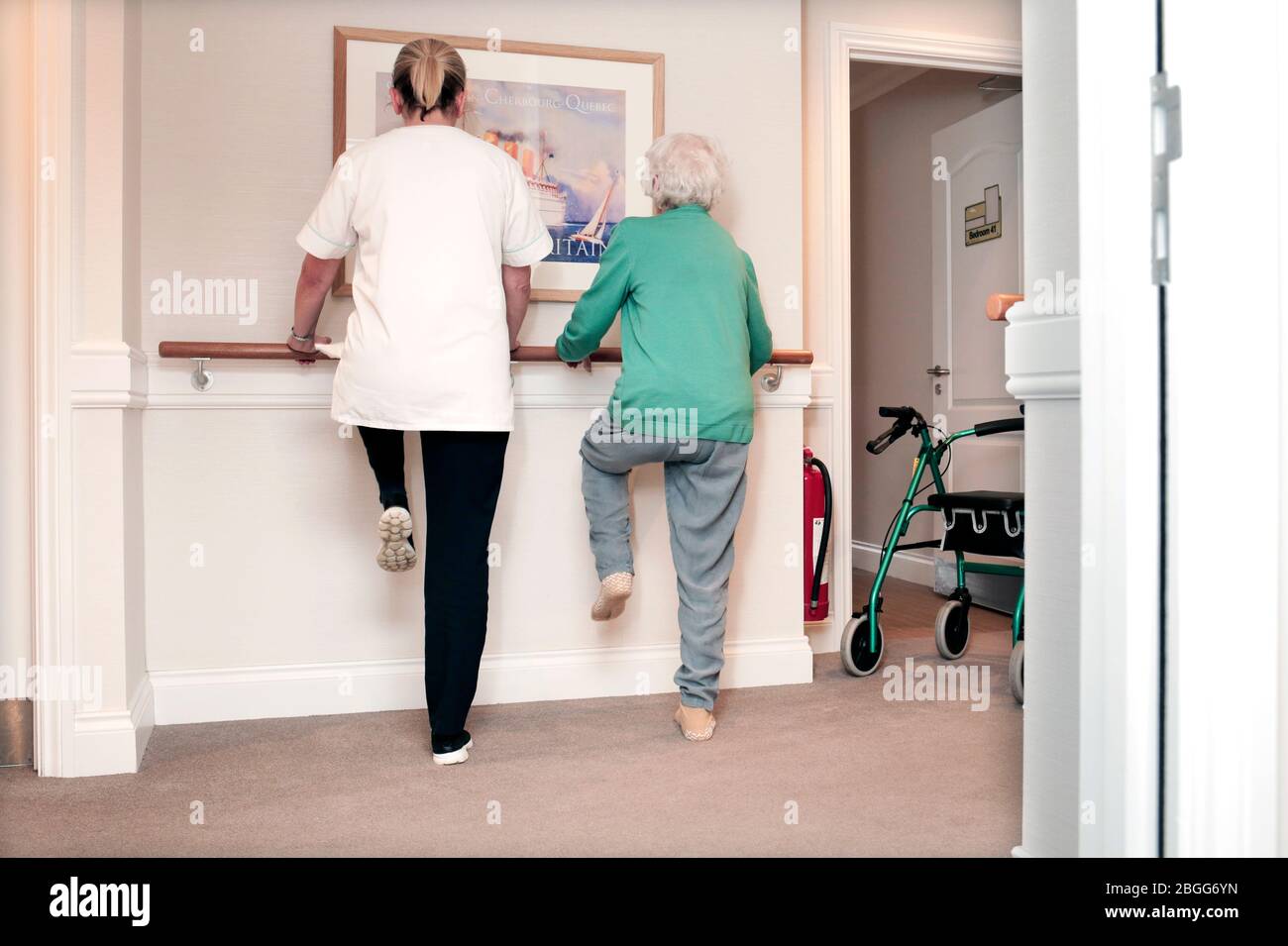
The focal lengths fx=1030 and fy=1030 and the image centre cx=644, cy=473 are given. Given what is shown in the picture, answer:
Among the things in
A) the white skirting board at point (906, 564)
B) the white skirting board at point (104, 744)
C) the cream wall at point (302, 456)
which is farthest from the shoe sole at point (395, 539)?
the white skirting board at point (906, 564)

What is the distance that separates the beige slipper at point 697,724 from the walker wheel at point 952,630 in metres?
1.10

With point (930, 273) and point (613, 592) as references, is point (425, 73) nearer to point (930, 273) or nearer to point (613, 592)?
point (613, 592)

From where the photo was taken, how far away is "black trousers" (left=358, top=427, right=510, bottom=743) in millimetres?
2232

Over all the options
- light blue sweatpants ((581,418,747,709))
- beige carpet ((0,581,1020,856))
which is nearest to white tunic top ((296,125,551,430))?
light blue sweatpants ((581,418,747,709))

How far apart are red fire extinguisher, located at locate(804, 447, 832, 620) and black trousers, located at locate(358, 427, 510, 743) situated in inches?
51.1

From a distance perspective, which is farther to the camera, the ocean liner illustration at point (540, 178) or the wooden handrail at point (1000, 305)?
the ocean liner illustration at point (540, 178)

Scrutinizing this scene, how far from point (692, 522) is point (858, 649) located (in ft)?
2.94

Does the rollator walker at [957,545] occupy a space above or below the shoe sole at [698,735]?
above

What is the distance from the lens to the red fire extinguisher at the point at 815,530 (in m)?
3.27

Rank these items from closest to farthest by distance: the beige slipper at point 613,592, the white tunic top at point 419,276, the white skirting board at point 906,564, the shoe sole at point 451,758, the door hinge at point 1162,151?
the door hinge at point 1162,151 < the white tunic top at point 419,276 < the shoe sole at point 451,758 < the beige slipper at point 613,592 < the white skirting board at point 906,564

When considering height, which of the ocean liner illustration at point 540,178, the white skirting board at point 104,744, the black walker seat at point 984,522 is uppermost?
the ocean liner illustration at point 540,178

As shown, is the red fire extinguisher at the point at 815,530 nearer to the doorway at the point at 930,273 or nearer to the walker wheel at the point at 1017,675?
the walker wheel at the point at 1017,675

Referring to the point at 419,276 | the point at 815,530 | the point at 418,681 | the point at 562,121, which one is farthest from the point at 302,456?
the point at 815,530
